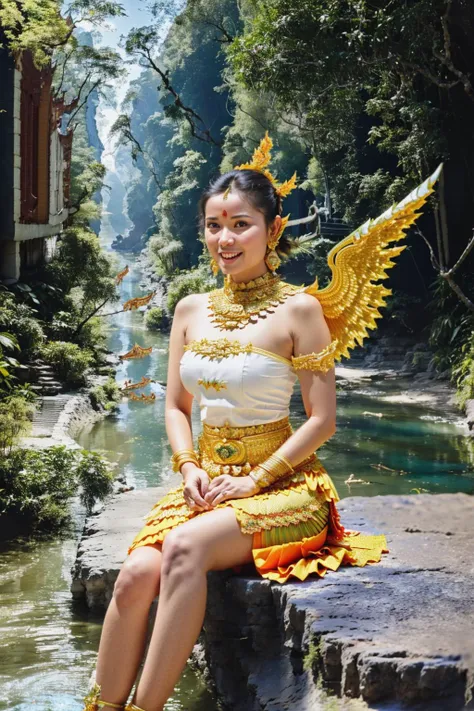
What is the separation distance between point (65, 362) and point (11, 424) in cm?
673

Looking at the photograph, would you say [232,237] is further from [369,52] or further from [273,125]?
[273,125]

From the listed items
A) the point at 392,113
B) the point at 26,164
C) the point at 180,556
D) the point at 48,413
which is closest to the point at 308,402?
the point at 180,556

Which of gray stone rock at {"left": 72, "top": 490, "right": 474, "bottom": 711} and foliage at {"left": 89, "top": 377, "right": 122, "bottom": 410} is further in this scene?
foliage at {"left": 89, "top": 377, "right": 122, "bottom": 410}

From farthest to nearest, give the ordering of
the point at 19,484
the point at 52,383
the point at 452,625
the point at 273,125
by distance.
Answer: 1. the point at 273,125
2. the point at 52,383
3. the point at 19,484
4. the point at 452,625

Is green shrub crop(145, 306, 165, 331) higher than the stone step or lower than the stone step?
lower

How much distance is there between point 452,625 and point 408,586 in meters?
0.34

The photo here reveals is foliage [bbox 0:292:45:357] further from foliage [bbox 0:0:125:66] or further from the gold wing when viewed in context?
the gold wing

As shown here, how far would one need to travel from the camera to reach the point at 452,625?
8.61 ft

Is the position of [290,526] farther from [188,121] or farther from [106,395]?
[188,121]

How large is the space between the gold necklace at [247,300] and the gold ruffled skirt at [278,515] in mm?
425

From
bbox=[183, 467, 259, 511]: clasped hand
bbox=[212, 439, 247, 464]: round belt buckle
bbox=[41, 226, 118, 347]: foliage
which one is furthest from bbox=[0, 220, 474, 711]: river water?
bbox=[41, 226, 118, 347]: foliage

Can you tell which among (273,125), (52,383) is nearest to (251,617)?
(52,383)

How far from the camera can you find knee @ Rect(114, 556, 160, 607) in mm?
2818

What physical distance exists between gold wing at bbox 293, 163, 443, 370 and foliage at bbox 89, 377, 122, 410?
10443 millimetres
